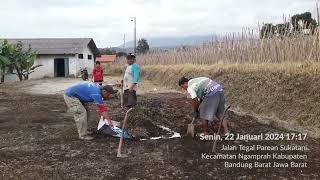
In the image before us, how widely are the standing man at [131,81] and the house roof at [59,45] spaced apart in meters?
25.9

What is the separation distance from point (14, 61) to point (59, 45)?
26.2ft

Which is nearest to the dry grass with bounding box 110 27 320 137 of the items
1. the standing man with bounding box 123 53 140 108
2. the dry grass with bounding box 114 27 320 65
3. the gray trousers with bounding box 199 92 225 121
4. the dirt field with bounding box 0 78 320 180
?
the dry grass with bounding box 114 27 320 65

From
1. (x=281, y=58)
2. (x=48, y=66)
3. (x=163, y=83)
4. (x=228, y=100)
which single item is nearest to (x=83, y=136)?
(x=228, y=100)

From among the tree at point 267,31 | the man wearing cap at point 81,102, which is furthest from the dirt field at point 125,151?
the tree at point 267,31

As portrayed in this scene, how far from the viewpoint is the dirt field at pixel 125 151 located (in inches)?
245

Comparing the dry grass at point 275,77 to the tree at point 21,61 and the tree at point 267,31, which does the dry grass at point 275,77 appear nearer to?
the tree at point 267,31

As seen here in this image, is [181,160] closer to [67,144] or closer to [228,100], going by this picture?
[67,144]

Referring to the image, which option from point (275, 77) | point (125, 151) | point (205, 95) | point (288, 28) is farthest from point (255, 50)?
point (125, 151)

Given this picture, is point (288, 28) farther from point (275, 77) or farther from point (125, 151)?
point (125, 151)

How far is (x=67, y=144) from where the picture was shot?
25.6 feet

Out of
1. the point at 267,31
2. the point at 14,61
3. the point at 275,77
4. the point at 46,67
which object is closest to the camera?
the point at 275,77

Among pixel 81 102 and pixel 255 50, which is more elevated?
pixel 255 50

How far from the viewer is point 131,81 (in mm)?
10289

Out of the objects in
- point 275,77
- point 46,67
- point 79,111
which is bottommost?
point 79,111
